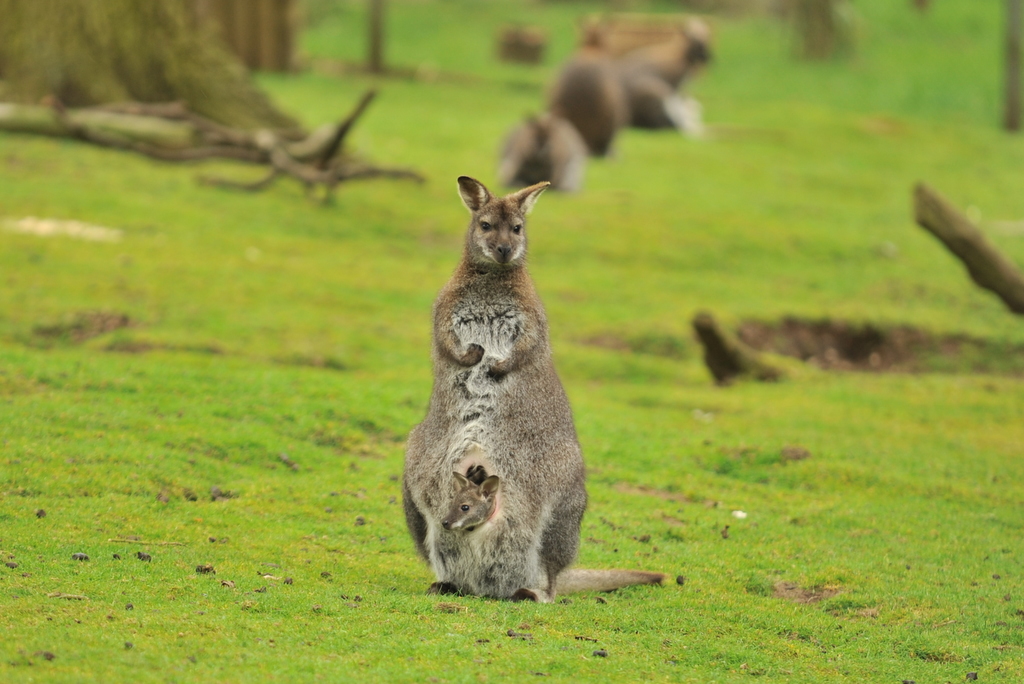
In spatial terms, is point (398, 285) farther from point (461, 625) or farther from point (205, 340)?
point (461, 625)

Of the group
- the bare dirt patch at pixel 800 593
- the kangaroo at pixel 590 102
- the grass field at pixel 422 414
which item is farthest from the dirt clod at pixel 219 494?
the kangaroo at pixel 590 102

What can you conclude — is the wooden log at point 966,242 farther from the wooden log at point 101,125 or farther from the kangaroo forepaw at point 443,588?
the wooden log at point 101,125

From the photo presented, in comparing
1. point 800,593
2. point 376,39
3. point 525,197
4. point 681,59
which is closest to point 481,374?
point 525,197

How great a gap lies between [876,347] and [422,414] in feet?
20.6

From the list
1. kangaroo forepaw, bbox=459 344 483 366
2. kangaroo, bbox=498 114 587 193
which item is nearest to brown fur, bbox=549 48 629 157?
kangaroo, bbox=498 114 587 193

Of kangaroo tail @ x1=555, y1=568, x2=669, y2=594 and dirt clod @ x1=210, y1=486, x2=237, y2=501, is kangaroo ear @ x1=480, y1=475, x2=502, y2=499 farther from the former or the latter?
dirt clod @ x1=210, y1=486, x2=237, y2=501

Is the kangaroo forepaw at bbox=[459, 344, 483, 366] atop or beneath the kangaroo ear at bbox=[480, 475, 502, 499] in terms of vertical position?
atop

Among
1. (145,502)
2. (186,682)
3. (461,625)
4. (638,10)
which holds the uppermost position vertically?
(186,682)

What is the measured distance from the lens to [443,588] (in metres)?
6.66

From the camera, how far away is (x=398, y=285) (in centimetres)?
1451

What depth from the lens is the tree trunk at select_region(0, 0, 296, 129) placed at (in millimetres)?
17469

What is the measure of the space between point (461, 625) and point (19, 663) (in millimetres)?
1976

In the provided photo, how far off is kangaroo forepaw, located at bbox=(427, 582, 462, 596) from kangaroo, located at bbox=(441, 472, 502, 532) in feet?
1.30

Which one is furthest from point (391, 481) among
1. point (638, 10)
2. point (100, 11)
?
point (638, 10)
